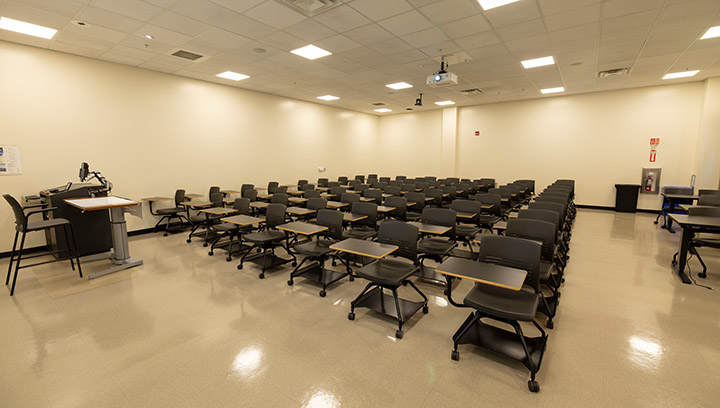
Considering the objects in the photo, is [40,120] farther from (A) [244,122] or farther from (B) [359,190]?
(B) [359,190]

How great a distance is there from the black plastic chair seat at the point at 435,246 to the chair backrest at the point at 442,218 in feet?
0.69

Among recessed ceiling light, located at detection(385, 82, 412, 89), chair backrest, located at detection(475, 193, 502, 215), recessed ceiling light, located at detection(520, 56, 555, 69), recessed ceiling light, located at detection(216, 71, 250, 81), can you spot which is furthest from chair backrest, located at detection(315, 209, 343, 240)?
recessed ceiling light, located at detection(520, 56, 555, 69)

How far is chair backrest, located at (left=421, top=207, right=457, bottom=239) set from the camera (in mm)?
4391

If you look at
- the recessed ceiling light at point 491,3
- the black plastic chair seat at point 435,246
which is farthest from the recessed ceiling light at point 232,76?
the black plastic chair seat at point 435,246

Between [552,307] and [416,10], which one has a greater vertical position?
[416,10]

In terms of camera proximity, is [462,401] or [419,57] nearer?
[462,401]

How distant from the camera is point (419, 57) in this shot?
239 inches

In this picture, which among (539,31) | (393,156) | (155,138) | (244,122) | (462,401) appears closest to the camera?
(462,401)

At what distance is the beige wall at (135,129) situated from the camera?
542 cm

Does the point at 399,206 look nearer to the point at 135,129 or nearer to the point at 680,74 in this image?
the point at 135,129

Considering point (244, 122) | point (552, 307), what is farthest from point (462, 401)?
point (244, 122)

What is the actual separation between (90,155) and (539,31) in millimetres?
8618

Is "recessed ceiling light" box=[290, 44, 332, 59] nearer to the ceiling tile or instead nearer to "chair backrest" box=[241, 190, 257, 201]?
the ceiling tile

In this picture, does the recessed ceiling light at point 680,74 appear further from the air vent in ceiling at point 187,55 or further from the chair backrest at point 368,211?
the air vent in ceiling at point 187,55
